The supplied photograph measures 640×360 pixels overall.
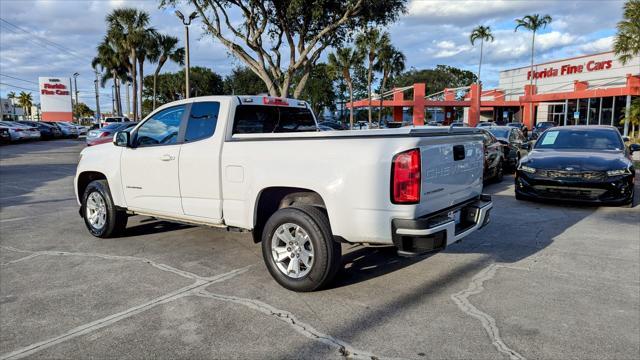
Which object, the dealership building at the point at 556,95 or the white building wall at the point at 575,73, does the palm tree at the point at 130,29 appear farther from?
the white building wall at the point at 575,73

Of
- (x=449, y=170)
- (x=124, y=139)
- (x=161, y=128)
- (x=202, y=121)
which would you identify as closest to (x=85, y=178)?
(x=124, y=139)

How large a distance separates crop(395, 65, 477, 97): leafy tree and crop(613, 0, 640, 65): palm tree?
6589cm

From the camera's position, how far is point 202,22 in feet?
65.5

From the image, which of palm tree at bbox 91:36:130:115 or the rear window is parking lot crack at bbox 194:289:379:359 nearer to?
the rear window

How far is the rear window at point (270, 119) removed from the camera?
5230 mm

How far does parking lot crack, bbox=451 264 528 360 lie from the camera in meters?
3.28

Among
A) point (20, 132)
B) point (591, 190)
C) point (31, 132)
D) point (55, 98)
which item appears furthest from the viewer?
point (55, 98)

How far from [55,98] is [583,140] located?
87218 mm

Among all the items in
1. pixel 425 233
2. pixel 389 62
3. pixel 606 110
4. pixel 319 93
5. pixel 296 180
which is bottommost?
pixel 425 233

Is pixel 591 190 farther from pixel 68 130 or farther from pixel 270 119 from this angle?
pixel 68 130

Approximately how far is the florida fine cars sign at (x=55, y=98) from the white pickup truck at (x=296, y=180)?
8527 centimetres

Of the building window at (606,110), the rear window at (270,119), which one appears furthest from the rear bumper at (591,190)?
the building window at (606,110)

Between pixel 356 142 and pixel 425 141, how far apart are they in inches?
22.7

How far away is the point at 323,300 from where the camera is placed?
418 cm
